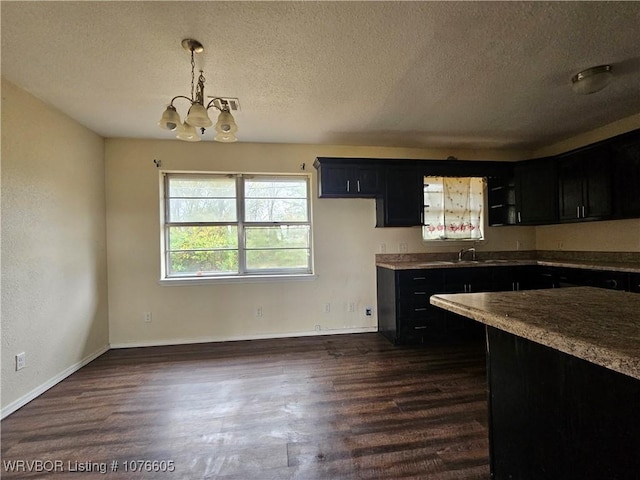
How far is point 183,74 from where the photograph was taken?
81.4 inches

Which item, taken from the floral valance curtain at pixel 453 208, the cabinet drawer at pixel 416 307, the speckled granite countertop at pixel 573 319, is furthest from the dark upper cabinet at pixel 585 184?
the speckled granite countertop at pixel 573 319

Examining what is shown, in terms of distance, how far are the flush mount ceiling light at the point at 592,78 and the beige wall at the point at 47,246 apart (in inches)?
168

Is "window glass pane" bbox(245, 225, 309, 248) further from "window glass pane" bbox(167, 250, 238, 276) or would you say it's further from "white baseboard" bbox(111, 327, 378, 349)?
"white baseboard" bbox(111, 327, 378, 349)

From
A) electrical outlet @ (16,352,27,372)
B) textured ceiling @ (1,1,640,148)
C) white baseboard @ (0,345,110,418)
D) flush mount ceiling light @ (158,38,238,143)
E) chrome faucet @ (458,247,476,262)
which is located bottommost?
white baseboard @ (0,345,110,418)

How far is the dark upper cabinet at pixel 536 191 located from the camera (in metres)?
3.51

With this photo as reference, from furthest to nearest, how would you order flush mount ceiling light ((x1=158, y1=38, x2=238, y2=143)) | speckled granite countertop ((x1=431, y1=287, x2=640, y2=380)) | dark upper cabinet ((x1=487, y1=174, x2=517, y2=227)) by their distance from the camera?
dark upper cabinet ((x1=487, y1=174, x2=517, y2=227)) < flush mount ceiling light ((x1=158, y1=38, x2=238, y2=143)) < speckled granite countertop ((x1=431, y1=287, x2=640, y2=380))

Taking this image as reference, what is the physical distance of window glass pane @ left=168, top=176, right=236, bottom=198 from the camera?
350 cm

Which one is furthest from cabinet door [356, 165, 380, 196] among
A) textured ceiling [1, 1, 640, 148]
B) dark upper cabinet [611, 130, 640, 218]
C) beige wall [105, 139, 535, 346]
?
dark upper cabinet [611, 130, 640, 218]

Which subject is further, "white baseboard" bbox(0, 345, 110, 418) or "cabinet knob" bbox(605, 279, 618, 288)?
"cabinet knob" bbox(605, 279, 618, 288)

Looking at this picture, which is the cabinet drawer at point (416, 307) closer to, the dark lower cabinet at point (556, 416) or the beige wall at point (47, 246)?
the dark lower cabinet at point (556, 416)

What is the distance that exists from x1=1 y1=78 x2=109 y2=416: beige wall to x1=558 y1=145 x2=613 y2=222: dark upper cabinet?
5.38m

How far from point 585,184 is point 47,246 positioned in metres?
5.46

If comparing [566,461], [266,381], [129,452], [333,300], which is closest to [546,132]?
[333,300]

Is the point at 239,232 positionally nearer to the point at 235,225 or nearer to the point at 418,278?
the point at 235,225
